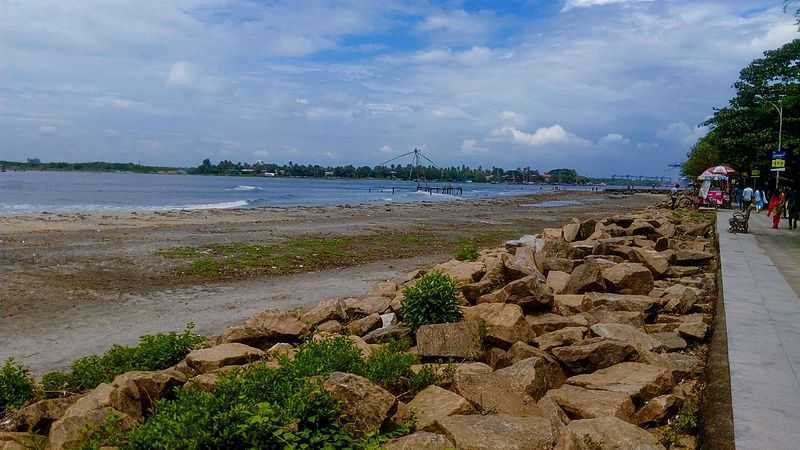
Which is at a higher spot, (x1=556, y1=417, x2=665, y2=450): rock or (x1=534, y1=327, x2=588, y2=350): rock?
(x1=534, y1=327, x2=588, y2=350): rock

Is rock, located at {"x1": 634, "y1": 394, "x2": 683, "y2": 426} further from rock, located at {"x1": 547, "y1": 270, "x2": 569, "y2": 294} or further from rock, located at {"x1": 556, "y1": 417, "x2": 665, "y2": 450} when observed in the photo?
rock, located at {"x1": 547, "y1": 270, "x2": 569, "y2": 294}

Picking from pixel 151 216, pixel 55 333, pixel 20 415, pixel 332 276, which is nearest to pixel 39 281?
pixel 55 333

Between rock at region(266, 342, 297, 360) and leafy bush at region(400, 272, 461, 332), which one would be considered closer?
rock at region(266, 342, 297, 360)

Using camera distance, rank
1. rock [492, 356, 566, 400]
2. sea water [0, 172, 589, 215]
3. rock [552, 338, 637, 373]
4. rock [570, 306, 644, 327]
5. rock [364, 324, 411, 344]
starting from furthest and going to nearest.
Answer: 1. sea water [0, 172, 589, 215]
2. rock [364, 324, 411, 344]
3. rock [570, 306, 644, 327]
4. rock [552, 338, 637, 373]
5. rock [492, 356, 566, 400]

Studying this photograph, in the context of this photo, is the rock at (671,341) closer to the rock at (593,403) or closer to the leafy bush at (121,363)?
the rock at (593,403)

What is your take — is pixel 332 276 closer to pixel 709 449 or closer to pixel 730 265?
pixel 730 265

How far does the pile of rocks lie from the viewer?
13.2 feet

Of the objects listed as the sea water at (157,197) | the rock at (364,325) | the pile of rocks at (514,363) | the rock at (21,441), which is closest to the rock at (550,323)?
the pile of rocks at (514,363)

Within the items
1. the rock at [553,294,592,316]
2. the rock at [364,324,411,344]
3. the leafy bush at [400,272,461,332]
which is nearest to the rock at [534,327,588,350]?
the rock at [553,294,592,316]

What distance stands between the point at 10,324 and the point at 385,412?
8579 millimetres

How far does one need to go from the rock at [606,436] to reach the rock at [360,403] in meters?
1.20

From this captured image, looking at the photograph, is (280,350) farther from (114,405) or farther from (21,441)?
(21,441)

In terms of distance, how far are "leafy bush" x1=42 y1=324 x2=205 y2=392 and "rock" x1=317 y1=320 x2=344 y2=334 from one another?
4.91 feet

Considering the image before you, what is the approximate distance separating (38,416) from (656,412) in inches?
200
